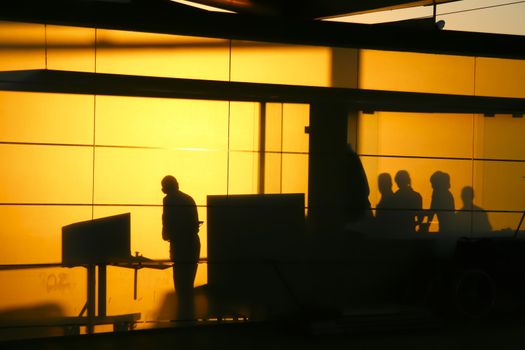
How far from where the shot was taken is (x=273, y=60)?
9.20 metres

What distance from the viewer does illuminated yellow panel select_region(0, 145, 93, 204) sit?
841cm

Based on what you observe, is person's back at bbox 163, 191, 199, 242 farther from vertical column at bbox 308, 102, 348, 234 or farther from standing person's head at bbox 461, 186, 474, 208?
standing person's head at bbox 461, 186, 474, 208

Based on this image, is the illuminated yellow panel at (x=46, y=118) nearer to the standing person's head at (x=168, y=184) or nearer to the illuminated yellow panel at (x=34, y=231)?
the illuminated yellow panel at (x=34, y=231)

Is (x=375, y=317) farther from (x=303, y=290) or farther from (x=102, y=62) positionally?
(x=102, y=62)

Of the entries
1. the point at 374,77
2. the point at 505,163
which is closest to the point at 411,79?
the point at 374,77

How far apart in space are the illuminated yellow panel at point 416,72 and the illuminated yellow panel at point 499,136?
530 millimetres

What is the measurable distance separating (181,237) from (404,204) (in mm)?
2961

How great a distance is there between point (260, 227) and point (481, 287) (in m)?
2.82

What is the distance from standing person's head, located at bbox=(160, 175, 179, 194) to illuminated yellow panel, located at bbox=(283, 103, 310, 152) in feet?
4.73

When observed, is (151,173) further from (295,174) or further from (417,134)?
(417,134)

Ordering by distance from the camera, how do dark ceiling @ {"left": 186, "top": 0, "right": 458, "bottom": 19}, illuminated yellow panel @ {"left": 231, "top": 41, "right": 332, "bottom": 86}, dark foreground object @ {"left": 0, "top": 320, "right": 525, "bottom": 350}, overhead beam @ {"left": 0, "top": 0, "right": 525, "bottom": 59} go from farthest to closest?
dark ceiling @ {"left": 186, "top": 0, "right": 458, "bottom": 19} < illuminated yellow panel @ {"left": 231, "top": 41, "right": 332, "bottom": 86} < overhead beam @ {"left": 0, "top": 0, "right": 525, "bottom": 59} < dark foreground object @ {"left": 0, "top": 320, "right": 525, "bottom": 350}

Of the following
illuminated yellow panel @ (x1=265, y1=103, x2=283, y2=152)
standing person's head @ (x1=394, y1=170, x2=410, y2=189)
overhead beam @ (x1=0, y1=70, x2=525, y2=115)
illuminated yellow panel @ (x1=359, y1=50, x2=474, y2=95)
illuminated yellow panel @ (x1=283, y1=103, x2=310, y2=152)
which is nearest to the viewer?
overhead beam @ (x1=0, y1=70, x2=525, y2=115)

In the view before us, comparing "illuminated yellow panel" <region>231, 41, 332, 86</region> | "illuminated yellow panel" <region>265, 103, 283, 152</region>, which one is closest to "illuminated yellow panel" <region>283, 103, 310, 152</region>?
"illuminated yellow panel" <region>265, 103, 283, 152</region>

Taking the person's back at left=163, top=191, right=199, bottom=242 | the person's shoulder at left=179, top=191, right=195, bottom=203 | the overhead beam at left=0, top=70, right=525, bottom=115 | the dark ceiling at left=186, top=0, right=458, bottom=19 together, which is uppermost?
the dark ceiling at left=186, top=0, right=458, bottom=19
